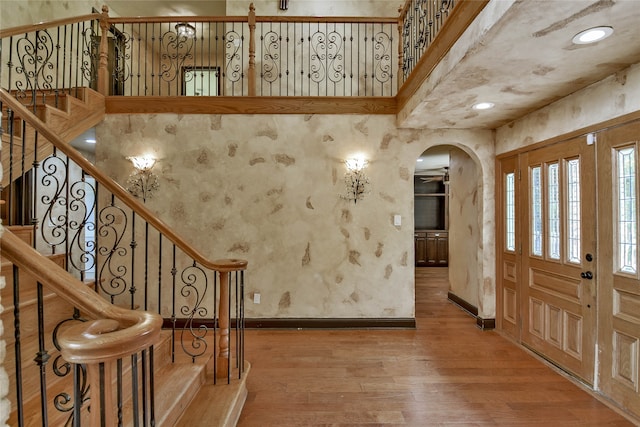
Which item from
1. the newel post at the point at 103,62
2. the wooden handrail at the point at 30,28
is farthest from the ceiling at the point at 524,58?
the newel post at the point at 103,62

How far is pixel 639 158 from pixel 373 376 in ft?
9.03

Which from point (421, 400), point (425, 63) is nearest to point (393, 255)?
point (421, 400)

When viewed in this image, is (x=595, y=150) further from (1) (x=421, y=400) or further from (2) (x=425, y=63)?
(1) (x=421, y=400)

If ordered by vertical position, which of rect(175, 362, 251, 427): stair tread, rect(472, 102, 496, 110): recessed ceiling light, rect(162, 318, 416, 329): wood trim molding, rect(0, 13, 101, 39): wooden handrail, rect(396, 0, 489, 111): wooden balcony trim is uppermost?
rect(0, 13, 101, 39): wooden handrail

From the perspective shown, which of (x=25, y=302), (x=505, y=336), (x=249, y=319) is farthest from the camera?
(x=249, y=319)

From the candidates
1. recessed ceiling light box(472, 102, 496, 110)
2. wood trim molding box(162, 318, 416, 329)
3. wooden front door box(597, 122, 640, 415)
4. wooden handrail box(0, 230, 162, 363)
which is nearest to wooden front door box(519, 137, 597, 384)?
wooden front door box(597, 122, 640, 415)

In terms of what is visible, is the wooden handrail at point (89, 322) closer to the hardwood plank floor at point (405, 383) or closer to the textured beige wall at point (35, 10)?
the hardwood plank floor at point (405, 383)

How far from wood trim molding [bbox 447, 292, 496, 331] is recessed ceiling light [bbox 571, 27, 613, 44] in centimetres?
336

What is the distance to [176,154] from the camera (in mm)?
4352

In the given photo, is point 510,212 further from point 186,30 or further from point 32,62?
point 32,62

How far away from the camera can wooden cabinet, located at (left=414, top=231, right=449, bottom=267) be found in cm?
934

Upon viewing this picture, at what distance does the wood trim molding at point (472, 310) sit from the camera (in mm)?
4301

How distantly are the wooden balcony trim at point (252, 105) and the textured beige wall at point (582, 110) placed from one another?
154 cm

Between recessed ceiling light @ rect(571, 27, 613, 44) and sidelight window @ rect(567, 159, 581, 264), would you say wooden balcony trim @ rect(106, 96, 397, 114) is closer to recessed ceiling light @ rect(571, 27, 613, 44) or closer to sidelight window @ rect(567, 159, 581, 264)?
sidelight window @ rect(567, 159, 581, 264)
